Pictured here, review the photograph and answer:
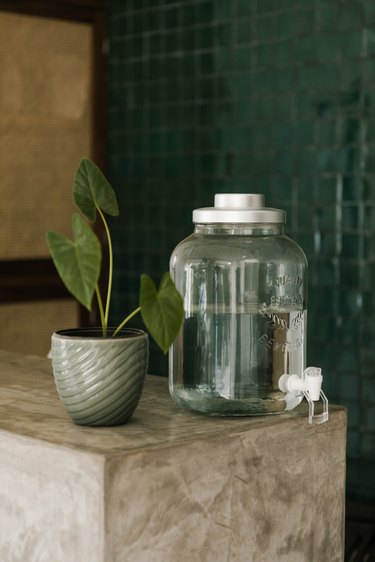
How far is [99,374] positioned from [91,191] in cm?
23

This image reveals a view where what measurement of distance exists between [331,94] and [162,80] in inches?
29.6

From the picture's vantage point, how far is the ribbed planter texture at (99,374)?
1149 mm

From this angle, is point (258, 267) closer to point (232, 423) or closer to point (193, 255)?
point (193, 255)

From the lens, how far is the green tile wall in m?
2.86

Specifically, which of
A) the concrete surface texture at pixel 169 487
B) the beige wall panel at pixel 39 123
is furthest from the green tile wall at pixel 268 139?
the concrete surface texture at pixel 169 487

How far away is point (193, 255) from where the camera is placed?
1.23 meters

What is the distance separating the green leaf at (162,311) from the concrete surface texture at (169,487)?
0.13 m

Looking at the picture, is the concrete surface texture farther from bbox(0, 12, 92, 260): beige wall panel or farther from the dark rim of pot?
bbox(0, 12, 92, 260): beige wall panel

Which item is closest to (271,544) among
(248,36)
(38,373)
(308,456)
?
(308,456)

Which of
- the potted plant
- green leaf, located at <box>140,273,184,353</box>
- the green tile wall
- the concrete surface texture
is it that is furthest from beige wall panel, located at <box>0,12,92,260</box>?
green leaf, located at <box>140,273,184,353</box>

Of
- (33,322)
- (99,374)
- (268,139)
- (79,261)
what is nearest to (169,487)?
(99,374)

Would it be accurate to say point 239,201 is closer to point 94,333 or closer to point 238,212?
point 238,212

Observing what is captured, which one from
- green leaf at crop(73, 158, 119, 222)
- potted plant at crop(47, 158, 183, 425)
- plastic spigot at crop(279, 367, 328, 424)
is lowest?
plastic spigot at crop(279, 367, 328, 424)

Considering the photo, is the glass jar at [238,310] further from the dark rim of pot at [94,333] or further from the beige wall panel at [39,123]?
the beige wall panel at [39,123]
